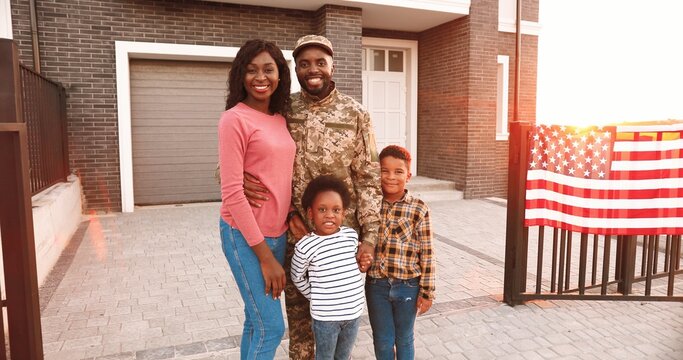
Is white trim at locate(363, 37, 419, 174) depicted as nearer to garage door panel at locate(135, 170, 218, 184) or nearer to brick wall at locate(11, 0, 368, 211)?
brick wall at locate(11, 0, 368, 211)

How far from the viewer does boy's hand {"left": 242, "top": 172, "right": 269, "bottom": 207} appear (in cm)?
221

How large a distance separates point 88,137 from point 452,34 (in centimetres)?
763

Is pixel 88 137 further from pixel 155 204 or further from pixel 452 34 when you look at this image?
pixel 452 34

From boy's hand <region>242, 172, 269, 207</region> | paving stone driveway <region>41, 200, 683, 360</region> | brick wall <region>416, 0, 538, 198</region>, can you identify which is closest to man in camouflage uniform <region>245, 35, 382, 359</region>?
boy's hand <region>242, 172, 269, 207</region>

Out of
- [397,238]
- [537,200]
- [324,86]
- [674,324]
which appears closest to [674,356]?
[674,324]

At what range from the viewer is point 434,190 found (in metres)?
10.6

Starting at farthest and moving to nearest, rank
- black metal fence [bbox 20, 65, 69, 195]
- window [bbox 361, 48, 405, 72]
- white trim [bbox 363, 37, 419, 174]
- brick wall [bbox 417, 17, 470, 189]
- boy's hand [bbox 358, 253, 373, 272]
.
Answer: white trim [bbox 363, 37, 419, 174] < window [bbox 361, 48, 405, 72] < brick wall [bbox 417, 17, 470, 189] < black metal fence [bbox 20, 65, 69, 195] < boy's hand [bbox 358, 253, 373, 272]

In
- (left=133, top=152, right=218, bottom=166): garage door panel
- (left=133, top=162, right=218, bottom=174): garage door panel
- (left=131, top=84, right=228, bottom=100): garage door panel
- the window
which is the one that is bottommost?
(left=133, top=162, right=218, bottom=174): garage door panel

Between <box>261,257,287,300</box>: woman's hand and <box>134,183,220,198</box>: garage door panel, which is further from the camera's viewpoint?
<box>134,183,220,198</box>: garage door panel

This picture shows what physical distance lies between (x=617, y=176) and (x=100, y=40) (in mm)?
8189

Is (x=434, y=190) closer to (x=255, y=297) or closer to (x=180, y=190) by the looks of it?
(x=180, y=190)

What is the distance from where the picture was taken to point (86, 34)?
827cm

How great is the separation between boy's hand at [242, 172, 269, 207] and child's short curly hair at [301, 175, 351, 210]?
0.22 meters

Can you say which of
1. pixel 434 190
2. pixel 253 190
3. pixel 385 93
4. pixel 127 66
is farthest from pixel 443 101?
pixel 253 190
